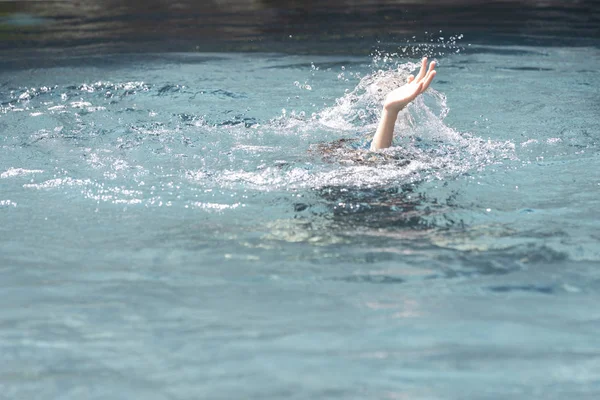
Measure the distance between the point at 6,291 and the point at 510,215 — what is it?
8.45ft

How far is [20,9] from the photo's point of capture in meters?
14.3

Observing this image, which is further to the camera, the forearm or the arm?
the forearm

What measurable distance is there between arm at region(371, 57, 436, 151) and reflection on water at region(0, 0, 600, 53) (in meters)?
4.80

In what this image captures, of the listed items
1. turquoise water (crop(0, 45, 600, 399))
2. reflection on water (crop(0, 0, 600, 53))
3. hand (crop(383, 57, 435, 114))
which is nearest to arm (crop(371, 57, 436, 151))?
hand (crop(383, 57, 435, 114))

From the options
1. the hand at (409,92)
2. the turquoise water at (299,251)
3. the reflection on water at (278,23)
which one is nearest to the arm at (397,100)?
the hand at (409,92)

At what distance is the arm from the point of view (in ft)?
15.2

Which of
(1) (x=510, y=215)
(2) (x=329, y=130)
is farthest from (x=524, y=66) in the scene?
(1) (x=510, y=215)

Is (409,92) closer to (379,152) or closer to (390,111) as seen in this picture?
(390,111)

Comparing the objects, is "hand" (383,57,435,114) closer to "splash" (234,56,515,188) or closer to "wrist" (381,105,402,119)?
"wrist" (381,105,402,119)

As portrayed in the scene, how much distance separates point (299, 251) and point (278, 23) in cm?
901

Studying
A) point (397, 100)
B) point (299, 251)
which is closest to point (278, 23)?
point (397, 100)

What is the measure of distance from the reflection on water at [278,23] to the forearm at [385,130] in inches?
188

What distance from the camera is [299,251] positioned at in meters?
3.65

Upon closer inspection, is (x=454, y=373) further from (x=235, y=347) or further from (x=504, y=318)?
(x=235, y=347)
